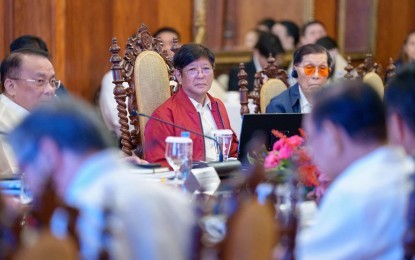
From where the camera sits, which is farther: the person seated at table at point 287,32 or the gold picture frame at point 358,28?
the gold picture frame at point 358,28

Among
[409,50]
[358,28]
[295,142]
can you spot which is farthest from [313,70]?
[358,28]

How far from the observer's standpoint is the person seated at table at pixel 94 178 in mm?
2031

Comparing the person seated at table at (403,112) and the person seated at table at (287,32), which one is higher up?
the person seated at table at (287,32)

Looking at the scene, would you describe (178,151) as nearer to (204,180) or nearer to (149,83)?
(204,180)

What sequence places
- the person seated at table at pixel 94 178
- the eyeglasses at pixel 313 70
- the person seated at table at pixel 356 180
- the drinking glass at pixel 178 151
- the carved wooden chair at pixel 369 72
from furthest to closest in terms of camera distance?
the carved wooden chair at pixel 369 72, the eyeglasses at pixel 313 70, the drinking glass at pixel 178 151, the person seated at table at pixel 356 180, the person seated at table at pixel 94 178

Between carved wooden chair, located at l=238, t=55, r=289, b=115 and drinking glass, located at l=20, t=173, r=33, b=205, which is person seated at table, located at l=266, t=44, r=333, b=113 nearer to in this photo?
carved wooden chair, located at l=238, t=55, r=289, b=115

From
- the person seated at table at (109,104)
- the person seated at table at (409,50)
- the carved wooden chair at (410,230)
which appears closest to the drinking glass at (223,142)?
the carved wooden chair at (410,230)

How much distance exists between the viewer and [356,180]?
88.4 inches

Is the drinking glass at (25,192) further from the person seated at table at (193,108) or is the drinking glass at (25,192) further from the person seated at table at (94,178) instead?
the person seated at table at (193,108)

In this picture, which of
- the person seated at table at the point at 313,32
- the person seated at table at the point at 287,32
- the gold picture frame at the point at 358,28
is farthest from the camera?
the gold picture frame at the point at 358,28

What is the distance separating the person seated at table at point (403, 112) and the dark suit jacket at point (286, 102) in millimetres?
2665

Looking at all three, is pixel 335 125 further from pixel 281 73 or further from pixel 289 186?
pixel 281 73

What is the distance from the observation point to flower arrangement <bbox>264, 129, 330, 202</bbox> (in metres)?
3.10

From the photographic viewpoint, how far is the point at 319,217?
2.26 meters
